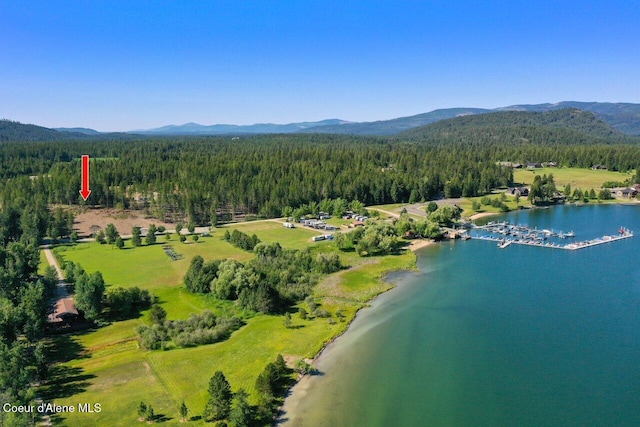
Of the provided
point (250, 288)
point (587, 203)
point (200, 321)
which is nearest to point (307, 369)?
point (200, 321)

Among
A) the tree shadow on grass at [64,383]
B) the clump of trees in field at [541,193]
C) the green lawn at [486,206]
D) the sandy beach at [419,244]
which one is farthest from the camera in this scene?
the clump of trees in field at [541,193]

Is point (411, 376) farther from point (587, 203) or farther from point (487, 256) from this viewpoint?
point (587, 203)

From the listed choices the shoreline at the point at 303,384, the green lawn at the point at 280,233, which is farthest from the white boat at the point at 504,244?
the green lawn at the point at 280,233

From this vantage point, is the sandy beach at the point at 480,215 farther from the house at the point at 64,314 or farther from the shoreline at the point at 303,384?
the house at the point at 64,314

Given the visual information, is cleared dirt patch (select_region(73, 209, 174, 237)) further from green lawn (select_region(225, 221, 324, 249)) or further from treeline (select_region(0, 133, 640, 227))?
green lawn (select_region(225, 221, 324, 249))

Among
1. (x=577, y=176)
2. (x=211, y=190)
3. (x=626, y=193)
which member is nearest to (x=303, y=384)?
→ (x=211, y=190)

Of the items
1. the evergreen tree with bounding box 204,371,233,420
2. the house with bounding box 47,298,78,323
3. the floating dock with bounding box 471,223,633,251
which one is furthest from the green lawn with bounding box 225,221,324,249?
the evergreen tree with bounding box 204,371,233,420
